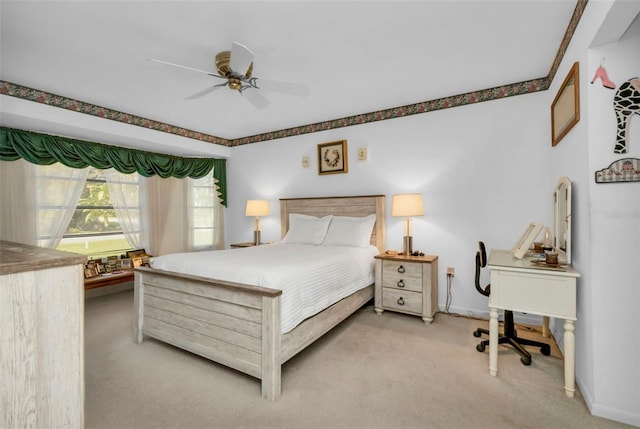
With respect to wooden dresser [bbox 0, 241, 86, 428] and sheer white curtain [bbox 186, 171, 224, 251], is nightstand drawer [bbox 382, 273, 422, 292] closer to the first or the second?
wooden dresser [bbox 0, 241, 86, 428]

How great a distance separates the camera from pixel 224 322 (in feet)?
7.09

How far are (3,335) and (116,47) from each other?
2.36 metres

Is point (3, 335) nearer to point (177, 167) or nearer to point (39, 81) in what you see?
point (39, 81)

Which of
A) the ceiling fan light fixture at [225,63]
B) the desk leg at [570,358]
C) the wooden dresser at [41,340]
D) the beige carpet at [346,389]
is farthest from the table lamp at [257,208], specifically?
the desk leg at [570,358]

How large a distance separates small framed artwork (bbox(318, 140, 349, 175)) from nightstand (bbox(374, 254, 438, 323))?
4.87 feet

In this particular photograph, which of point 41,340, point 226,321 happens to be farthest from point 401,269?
point 41,340

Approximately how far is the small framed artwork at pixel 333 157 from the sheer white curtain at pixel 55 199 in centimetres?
335

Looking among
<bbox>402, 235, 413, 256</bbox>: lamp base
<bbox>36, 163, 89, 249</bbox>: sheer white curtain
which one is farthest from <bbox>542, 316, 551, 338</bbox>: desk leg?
<bbox>36, 163, 89, 249</bbox>: sheer white curtain

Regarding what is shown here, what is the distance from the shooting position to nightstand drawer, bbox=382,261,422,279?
319cm

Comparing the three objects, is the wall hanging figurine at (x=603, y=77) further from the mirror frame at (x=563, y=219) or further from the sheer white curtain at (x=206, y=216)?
the sheer white curtain at (x=206, y=216)

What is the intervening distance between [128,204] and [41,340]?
4.27 m

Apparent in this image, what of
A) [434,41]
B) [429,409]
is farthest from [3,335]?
[434,41]

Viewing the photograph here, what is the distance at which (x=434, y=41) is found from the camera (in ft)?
7.64

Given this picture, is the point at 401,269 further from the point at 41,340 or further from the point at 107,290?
the point at 107,290
